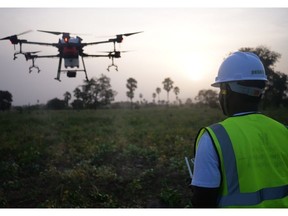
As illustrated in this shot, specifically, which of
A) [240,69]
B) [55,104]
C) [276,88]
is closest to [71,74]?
[240,69]

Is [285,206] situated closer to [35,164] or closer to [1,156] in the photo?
[35,164]

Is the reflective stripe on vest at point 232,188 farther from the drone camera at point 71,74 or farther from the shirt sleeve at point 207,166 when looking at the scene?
the drone camera at point 71,74

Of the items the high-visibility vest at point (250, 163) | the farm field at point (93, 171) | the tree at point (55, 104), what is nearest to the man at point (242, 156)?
the high-visibility vest at point (250, 163)

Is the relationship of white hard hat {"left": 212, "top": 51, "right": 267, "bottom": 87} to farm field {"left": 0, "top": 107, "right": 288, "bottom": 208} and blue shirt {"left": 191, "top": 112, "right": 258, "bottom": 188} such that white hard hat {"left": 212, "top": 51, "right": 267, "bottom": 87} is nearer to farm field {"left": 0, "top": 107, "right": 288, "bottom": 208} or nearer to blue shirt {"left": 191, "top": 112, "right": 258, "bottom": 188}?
blue shirt {"left": 191, "top": 112, "right": 258, "bottom": 188}

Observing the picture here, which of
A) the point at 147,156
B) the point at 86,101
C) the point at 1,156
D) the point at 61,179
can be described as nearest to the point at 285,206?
the point at 61,179

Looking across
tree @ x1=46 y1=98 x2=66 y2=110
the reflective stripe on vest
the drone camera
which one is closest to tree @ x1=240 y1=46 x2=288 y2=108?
the drone camera

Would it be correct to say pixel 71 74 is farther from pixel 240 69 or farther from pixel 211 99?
pixel 211 99

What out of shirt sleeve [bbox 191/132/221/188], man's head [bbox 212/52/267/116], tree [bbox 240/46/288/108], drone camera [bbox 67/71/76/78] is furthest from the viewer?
tree [bbox 240/46/288/108]
